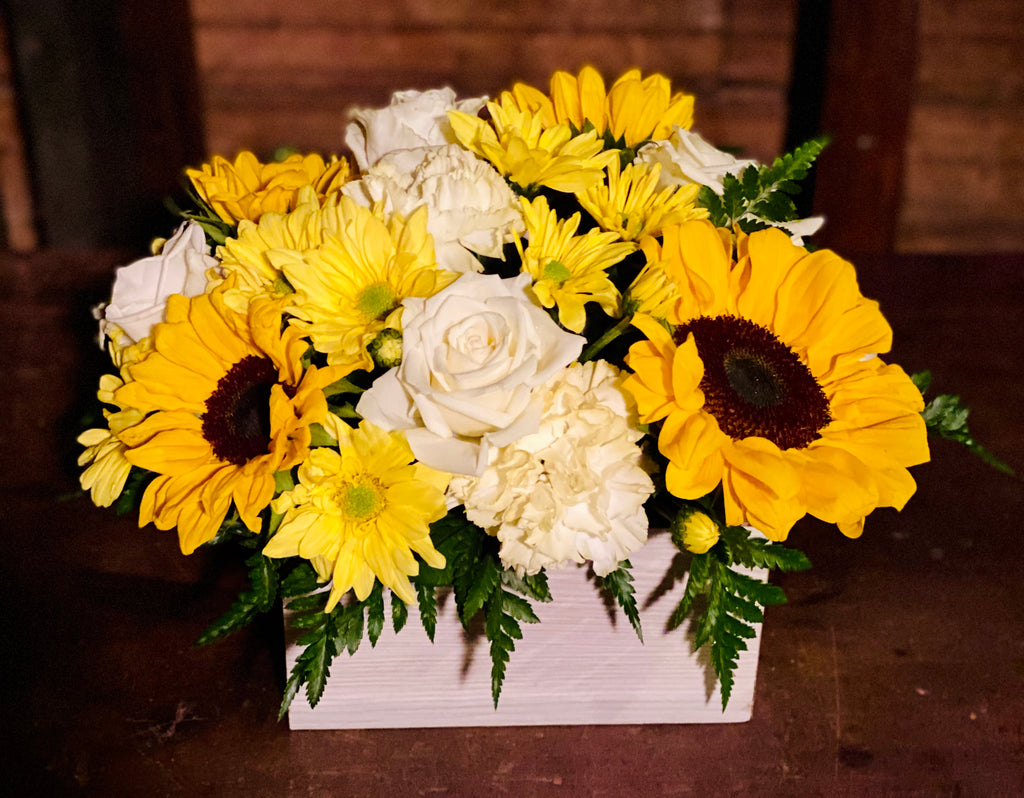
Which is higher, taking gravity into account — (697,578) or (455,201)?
(455,201)

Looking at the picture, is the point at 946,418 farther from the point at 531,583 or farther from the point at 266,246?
the point at 266,246

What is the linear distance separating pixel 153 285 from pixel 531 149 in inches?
11.0

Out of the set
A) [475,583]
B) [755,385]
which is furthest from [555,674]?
[755,385]

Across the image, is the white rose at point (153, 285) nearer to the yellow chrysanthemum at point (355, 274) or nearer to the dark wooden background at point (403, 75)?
the yellow chrysanthemum at point (355, 274)

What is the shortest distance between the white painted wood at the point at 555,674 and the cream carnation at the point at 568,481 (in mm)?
102

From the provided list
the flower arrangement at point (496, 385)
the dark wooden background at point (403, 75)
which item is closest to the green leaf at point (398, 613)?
the flower arrangement at point (496, 385)

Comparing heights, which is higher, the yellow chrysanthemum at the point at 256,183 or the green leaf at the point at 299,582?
the yellow chrysanthemum at the point at 256,183

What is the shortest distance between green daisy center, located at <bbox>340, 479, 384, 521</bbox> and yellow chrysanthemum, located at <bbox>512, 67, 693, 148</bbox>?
1.09ft

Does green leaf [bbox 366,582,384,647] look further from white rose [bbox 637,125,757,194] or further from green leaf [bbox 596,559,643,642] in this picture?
white rose [bbox 637,125,757,194]

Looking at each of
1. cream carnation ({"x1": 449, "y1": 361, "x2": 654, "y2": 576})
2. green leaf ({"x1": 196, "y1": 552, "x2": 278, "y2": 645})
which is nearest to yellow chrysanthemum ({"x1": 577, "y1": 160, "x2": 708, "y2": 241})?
cream carnation ({"x1": 449, "y1": 361, "x2": 654, "y2": 576})

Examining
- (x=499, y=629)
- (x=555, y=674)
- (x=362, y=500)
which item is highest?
(x=362, y=500)

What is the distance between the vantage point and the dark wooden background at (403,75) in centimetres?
215

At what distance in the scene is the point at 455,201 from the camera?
60cm

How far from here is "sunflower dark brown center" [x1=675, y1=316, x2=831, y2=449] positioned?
596mm
